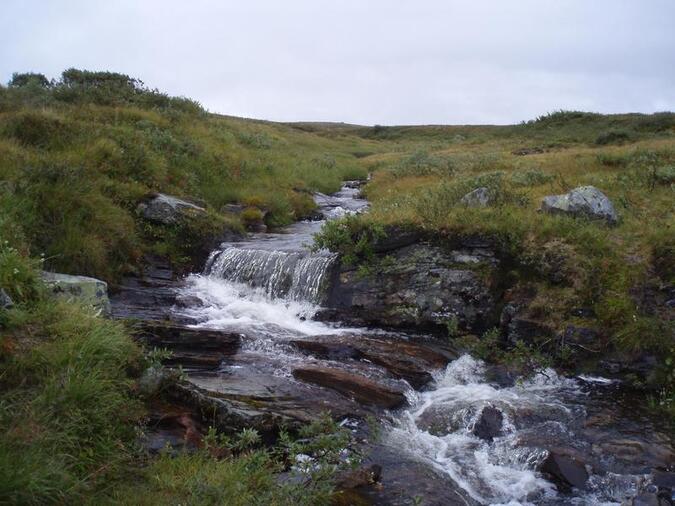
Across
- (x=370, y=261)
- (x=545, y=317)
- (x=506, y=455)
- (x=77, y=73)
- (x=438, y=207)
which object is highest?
(x=77, y=73)

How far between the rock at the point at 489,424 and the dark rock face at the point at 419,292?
2.94 m

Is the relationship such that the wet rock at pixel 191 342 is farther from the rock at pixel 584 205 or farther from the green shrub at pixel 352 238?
the rock at pixel 584 205

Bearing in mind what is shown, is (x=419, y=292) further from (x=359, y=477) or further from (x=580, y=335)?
(x=359, y=477)

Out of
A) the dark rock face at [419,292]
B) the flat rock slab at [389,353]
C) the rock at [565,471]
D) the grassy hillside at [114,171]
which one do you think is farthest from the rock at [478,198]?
the rock at [565,471]

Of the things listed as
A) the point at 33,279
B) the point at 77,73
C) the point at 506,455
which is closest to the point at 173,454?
the point at 33,279

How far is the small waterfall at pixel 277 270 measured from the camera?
12164 mm

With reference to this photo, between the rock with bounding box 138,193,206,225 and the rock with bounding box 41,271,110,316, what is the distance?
19.5 feet

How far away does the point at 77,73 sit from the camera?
26234mm

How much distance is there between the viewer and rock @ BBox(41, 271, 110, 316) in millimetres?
7301

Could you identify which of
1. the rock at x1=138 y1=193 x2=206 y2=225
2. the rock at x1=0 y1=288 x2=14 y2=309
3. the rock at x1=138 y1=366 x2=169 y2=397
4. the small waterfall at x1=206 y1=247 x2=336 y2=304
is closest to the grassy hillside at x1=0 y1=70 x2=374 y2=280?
the rock at x1=138 y1=193 x2=206 y2=225

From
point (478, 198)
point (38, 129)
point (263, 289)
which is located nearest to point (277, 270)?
Answer: point (263, 289)

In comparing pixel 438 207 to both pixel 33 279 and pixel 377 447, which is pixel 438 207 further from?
pixel 33 279

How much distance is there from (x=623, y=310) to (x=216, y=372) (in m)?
6.71

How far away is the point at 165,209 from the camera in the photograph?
556 inches
